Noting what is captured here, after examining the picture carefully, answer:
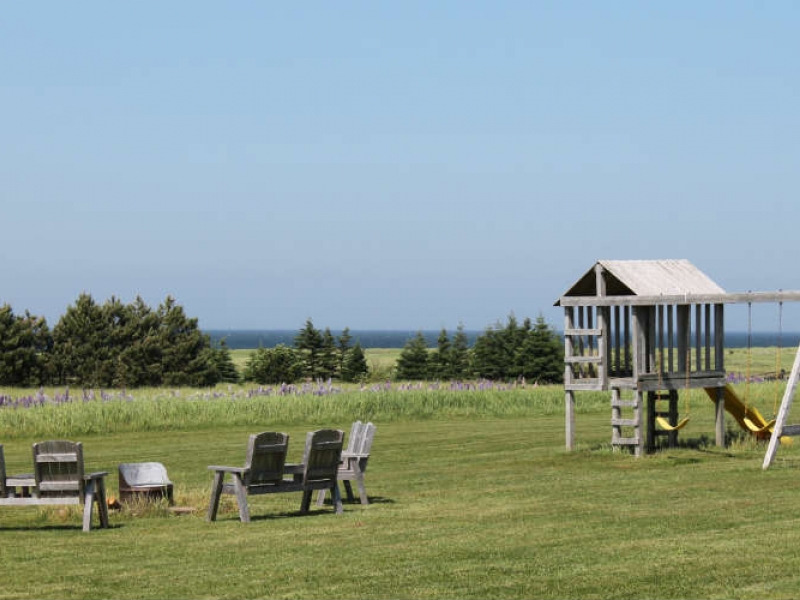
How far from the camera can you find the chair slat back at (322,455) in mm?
16250

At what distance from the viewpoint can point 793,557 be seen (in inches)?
468

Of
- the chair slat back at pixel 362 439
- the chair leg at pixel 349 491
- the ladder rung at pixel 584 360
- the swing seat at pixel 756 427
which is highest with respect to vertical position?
the ladder rung at pixel 584 360

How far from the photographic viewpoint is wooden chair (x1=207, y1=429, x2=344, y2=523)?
15.7 meters

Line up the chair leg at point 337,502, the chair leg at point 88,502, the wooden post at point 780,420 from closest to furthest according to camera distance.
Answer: the chair leg at point 88,502 < the chair leg at point 337,502 < the wooden post at point 780,420

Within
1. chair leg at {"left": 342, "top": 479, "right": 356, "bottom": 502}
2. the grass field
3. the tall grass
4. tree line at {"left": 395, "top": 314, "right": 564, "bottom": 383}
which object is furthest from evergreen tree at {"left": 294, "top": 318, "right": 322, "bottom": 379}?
chair leg at {"left": 342, "top": 479, "right": 356, "bottom": 502}

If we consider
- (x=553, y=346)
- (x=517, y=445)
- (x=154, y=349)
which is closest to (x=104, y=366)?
(x=154, y=349)

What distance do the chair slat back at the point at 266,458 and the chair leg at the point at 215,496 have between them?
0.32 metres

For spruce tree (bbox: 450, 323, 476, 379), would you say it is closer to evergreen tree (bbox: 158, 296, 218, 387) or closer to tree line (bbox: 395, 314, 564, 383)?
tree line (bbox: 395, 314, 564, 383)

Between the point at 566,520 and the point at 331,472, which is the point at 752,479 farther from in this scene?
the point at 331,472

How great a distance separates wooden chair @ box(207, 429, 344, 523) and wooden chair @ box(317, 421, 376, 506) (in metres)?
0.79

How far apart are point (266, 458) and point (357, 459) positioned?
6.72 ft

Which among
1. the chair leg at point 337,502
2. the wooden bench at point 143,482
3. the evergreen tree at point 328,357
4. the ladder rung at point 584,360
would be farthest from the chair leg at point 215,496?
the evergreen tree at point 328,357

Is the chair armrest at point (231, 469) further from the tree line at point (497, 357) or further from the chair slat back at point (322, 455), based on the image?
the tree line at point (497, 357)

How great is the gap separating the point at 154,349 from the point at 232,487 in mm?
42681
